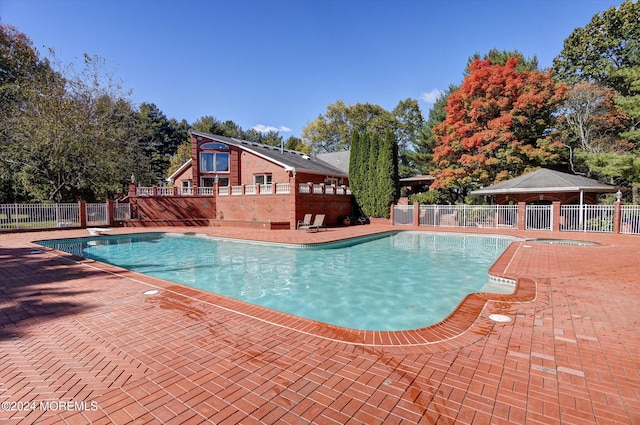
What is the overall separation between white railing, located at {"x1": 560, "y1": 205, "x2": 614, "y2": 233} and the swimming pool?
5169 mm

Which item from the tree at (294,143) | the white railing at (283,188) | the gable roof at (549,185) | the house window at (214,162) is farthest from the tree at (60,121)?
the gable roof at (549,185)

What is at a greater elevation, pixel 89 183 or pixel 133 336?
pixel 89 183

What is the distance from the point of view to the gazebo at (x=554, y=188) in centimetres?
1841

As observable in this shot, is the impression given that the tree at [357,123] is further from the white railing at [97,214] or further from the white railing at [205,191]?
the white railing at [97,214]

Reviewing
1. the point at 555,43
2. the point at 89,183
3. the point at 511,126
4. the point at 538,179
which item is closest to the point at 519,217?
the point at 538,179

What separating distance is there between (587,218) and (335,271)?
1716 cm

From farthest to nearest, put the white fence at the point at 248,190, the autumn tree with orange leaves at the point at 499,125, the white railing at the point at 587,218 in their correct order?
the autumn tree with orange leaves at the point at 499,125 < the white fence at the point at 248,190 < the white railing at the point at 587,218

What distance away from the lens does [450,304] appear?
687cm

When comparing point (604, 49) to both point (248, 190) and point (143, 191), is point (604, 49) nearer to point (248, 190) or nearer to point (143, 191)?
point (248, 190)

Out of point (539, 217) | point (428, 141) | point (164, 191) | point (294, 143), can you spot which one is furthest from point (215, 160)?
point (294, 143)

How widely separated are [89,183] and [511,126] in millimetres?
34765

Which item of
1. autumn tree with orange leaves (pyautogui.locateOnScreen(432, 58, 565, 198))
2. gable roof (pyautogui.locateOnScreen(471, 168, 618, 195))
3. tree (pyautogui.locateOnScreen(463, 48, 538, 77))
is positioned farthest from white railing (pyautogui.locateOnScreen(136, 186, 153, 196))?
tree (pyautogui.locateOnScreen(463, 48, 538, 77))

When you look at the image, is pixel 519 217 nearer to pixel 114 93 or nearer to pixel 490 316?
pixel 490 316

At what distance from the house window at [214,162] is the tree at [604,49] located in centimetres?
3070
